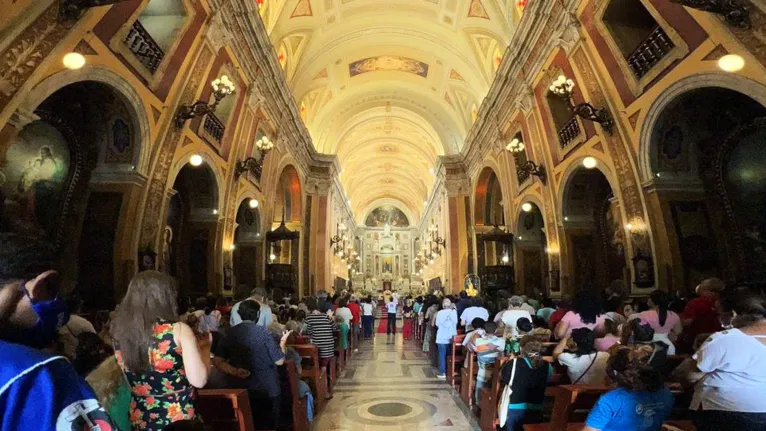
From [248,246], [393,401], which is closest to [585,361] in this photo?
[393,401]

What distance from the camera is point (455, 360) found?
25.4 feet

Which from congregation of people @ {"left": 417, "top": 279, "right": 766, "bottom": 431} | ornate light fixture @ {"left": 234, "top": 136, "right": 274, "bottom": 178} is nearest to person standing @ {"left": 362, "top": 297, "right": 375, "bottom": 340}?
ornate light fixture @ {"left": 234, "top": 136, "right": 274, "bottom": 178}

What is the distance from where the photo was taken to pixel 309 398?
520cm

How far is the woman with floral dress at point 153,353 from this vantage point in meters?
2.17

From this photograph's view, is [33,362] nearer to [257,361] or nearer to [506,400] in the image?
[257,361]

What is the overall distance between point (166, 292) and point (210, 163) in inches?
335

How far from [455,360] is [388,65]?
15.4 m

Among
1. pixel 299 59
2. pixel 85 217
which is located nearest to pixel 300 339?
pixel 85 217

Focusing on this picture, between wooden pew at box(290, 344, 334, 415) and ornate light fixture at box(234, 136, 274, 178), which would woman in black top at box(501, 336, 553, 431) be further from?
ornate light fixture at box(234, 136, 274, 178)

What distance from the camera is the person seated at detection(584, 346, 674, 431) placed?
91.8 inches

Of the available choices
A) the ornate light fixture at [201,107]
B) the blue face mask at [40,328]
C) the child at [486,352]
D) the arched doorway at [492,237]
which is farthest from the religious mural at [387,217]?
the blue face mask at [40,328]

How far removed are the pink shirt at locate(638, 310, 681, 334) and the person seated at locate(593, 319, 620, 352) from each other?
47cm

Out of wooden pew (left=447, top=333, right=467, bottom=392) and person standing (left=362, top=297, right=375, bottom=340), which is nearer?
wooden pew (left=447, top=333, right=467, bottom=392)

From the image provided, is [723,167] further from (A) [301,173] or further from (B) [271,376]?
(A) [301,173]
